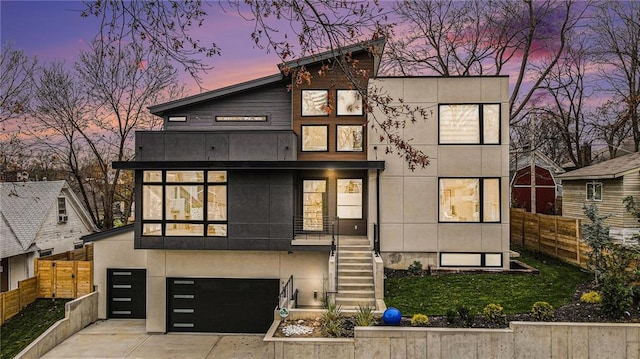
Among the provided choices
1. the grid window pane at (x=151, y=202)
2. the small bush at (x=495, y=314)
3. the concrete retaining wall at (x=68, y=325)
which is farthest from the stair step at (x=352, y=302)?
the concrete retaining wall at (x=68, y=325)

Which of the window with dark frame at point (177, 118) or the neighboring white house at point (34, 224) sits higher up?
the window with dark frame at point (177, 118)

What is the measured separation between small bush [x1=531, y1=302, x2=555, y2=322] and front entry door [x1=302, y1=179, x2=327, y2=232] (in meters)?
6.92

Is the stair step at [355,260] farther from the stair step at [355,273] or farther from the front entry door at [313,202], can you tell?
the front entry door at [313,202]

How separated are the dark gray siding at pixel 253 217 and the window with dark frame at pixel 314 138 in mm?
1782

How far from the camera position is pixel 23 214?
1722cm

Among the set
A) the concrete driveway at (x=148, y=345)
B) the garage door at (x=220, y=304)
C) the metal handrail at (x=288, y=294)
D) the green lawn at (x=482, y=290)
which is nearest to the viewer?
the green lawn at (x=482, y=290)

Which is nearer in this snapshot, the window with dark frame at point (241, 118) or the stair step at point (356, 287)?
the stair step at point (356, 287)

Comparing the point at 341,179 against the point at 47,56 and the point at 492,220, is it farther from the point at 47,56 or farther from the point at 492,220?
the point at 47,56

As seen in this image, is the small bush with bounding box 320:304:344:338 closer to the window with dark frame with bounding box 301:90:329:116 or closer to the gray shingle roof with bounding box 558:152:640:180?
the window with dark frame with bounding box 301:90:329:116

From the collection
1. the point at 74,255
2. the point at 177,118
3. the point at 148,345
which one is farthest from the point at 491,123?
the point at 74,255

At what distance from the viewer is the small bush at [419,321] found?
9.22m

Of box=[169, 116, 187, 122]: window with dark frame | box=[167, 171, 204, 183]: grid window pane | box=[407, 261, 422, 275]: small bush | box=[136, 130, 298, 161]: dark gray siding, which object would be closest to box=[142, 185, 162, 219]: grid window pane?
box=[167, 171, 204, 183]: grid window pane

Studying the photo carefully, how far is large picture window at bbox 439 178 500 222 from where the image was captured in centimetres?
1309

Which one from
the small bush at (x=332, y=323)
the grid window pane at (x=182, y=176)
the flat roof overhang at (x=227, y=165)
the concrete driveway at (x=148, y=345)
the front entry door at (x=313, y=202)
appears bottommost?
the concrete driveway at (x=148, y=345)
